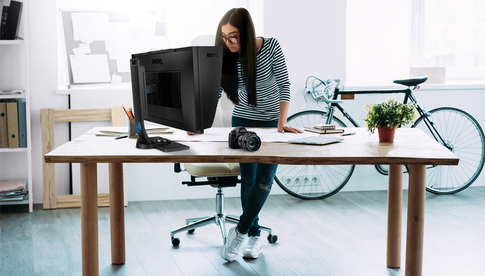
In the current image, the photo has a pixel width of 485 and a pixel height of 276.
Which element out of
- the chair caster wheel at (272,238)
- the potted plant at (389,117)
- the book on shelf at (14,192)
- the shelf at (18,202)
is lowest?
the chair caster wheel at (272,238)

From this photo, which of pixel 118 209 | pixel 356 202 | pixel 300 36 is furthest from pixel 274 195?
pixel 118 209

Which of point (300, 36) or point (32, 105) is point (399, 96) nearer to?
point (300, 36)

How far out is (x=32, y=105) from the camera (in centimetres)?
329

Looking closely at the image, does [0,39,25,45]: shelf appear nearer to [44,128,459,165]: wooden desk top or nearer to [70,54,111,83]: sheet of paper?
[70,54,111,83]: sheet of paper

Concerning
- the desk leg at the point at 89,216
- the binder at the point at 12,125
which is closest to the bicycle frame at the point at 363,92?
the desk leg at the point at 89,216

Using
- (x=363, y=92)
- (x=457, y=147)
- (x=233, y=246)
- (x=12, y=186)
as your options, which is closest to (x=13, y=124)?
(x=12, y=186)

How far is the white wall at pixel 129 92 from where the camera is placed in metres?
3.25

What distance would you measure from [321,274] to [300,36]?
1.96 meters

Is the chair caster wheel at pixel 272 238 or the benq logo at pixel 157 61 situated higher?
the benq logo at pixel 157 61

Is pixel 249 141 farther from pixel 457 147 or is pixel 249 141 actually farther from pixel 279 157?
pixel 457 147

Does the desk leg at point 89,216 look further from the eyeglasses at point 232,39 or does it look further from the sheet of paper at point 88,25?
the sheet of paper at point 88,25

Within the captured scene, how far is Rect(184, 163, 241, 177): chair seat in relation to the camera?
8.00ft

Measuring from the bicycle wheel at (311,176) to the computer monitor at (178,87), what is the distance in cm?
177

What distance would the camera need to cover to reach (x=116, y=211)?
222 cm
